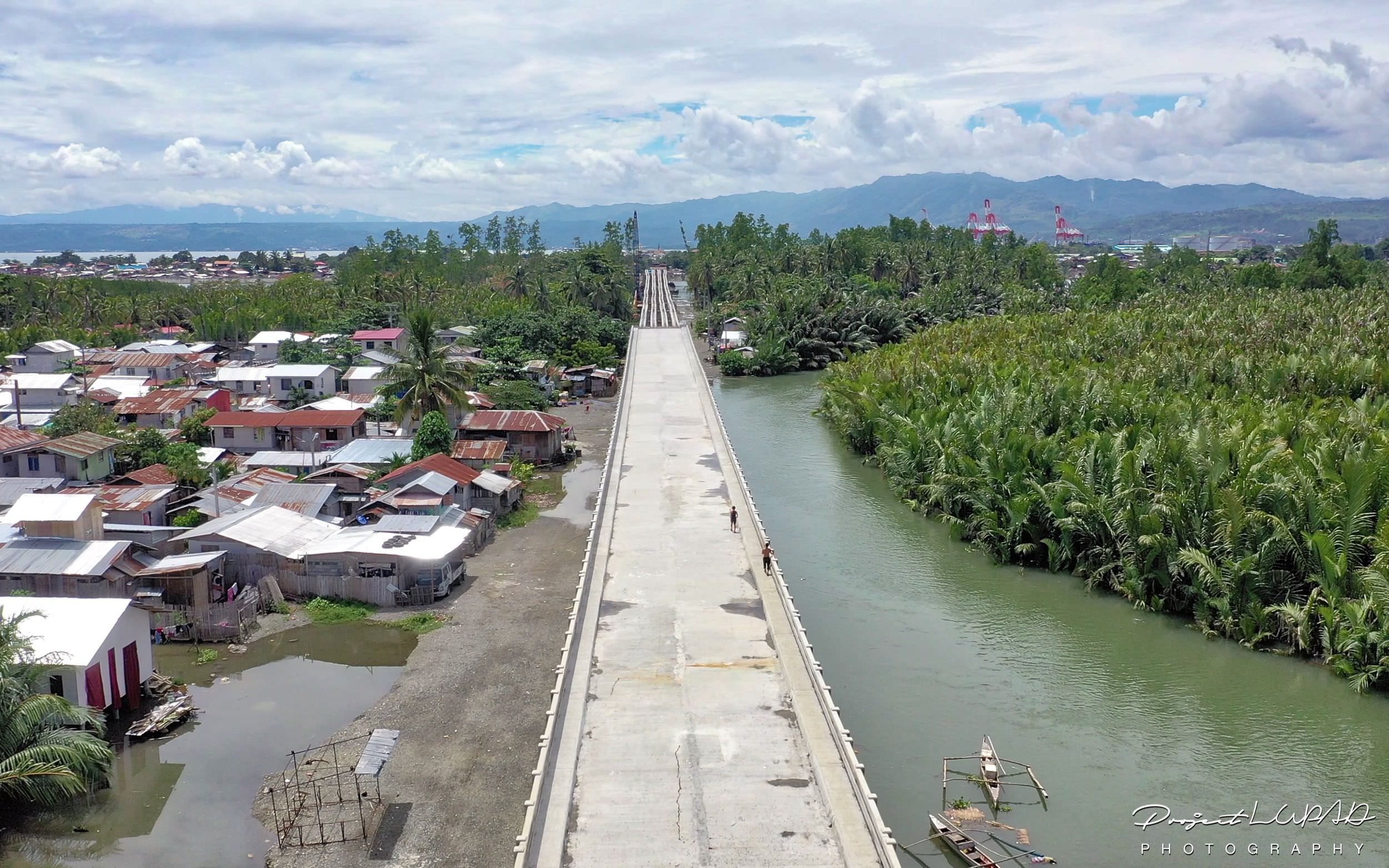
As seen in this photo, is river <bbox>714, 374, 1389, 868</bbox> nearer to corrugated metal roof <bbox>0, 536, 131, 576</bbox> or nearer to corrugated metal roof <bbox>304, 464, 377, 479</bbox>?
corrugated metal roof <bbox>304, 464, 377, 479</bbox>

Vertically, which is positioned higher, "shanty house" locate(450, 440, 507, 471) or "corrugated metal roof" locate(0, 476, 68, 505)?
"corrugated metal roof" locate(0, 476, 68, 505)

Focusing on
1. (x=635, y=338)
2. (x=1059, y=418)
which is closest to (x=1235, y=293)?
(x=635, y=338)

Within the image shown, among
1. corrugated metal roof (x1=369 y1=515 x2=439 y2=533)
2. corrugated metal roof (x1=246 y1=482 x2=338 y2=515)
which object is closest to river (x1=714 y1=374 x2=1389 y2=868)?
corrugated metal roof (x1=369 y1=515 x2=439 y2=533)

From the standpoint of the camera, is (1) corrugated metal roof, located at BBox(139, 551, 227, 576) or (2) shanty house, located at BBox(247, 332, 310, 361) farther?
(2) shanty house, located at BBox(247, 332, 310, 361)

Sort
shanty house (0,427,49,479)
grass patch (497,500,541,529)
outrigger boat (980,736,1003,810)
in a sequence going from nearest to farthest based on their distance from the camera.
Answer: outrigger boat (980,736,1003,810)
grass patch (497,500,541,529)
shanty house (0,427,49,479)

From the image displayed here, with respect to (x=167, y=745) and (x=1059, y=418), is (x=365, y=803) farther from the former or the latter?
(x=1059, y=418)

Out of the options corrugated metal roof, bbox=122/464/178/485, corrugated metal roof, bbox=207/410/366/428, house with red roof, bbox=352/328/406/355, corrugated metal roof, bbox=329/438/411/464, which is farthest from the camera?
house with red roof, bbox=352/328/406/355
